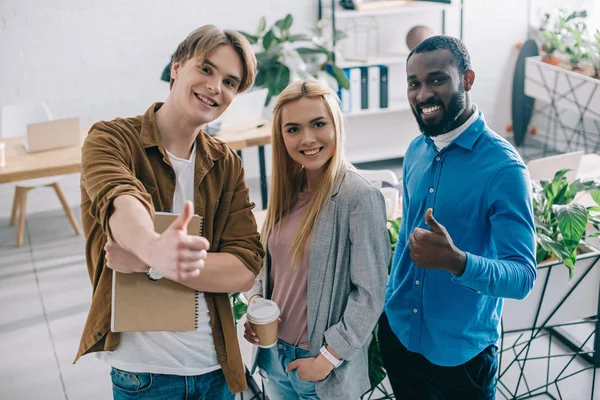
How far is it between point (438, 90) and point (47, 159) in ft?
8.96

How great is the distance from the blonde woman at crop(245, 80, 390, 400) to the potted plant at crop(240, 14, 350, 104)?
10.0ft

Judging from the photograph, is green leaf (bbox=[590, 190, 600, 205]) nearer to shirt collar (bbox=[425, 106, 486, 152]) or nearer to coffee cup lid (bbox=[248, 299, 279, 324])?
shirt collar (bbox=[425, 106, 486, 152])

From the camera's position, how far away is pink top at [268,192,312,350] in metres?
1.78

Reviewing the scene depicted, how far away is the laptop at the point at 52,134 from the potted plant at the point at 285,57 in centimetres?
146

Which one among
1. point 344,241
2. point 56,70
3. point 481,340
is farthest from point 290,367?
point 56,70

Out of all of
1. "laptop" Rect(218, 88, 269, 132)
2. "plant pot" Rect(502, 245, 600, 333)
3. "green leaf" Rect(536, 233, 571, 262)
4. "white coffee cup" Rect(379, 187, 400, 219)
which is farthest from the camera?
"laptop" Rect(218, 88, 269, 132)

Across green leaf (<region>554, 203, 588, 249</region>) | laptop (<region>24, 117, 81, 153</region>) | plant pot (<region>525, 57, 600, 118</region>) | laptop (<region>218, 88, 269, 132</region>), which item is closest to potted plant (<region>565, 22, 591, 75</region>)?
plant pot (<region>525, 57, 600, 118</region>)

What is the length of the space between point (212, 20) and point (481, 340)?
158 inches

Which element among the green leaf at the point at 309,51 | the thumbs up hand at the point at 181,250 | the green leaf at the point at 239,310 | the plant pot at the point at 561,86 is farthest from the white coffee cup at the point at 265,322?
the plant pot at the point at 561,86

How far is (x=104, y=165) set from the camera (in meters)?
1.32

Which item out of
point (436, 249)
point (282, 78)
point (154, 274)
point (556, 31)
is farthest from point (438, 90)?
point (556, 31)

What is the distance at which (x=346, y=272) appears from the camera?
1.74 metres

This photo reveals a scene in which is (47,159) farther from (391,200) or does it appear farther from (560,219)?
(560,219)

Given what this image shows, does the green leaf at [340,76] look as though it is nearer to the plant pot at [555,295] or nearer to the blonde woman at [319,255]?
the plant pot at [555,295]
